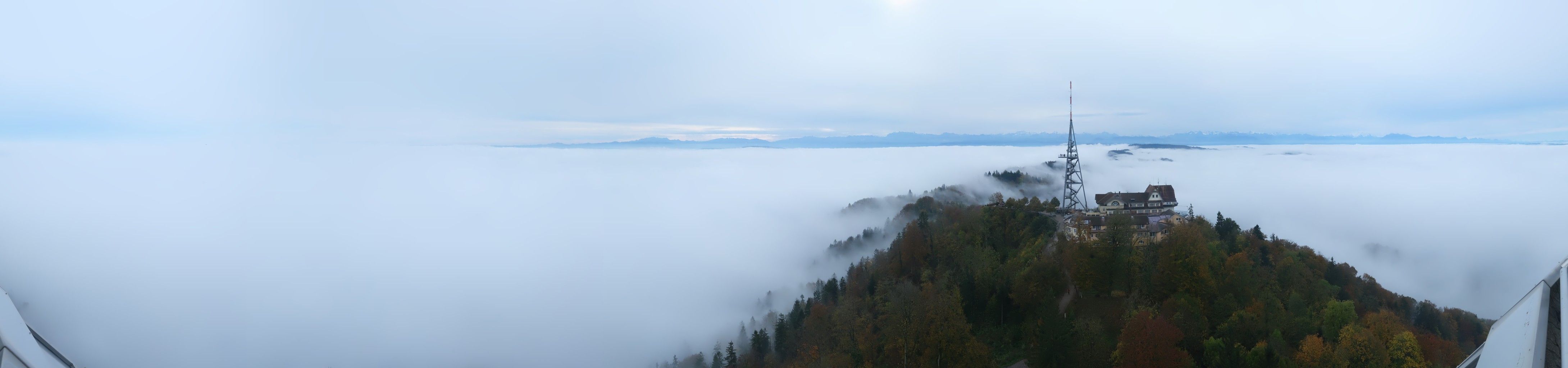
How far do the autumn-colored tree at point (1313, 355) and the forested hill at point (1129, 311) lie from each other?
35 mm

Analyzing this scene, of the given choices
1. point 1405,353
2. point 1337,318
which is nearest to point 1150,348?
point 1405,353

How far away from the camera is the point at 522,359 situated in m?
90.2

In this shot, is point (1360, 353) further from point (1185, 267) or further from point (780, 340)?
point (780, 340)

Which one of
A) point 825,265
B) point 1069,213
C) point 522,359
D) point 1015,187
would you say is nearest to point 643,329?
point 522,359

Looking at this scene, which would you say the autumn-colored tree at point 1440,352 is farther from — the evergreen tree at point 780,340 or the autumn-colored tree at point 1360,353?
the evergreen tree at point 780,340

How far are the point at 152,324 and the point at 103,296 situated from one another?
6.90m

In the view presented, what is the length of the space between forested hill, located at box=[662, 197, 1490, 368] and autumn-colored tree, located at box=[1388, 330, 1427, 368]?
5cm

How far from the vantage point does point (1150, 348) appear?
58.4 ft

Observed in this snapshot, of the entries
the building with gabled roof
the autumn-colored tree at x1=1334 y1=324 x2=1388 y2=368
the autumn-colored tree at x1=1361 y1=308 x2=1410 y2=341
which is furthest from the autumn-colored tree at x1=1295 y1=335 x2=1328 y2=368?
the building with gabled roof

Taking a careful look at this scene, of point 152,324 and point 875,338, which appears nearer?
point 875,338

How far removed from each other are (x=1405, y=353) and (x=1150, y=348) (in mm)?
9463

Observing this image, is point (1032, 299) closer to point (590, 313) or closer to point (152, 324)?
point (590, 313)

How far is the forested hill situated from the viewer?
19.5 m

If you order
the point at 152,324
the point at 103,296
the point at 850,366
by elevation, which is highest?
the point at 850,366
